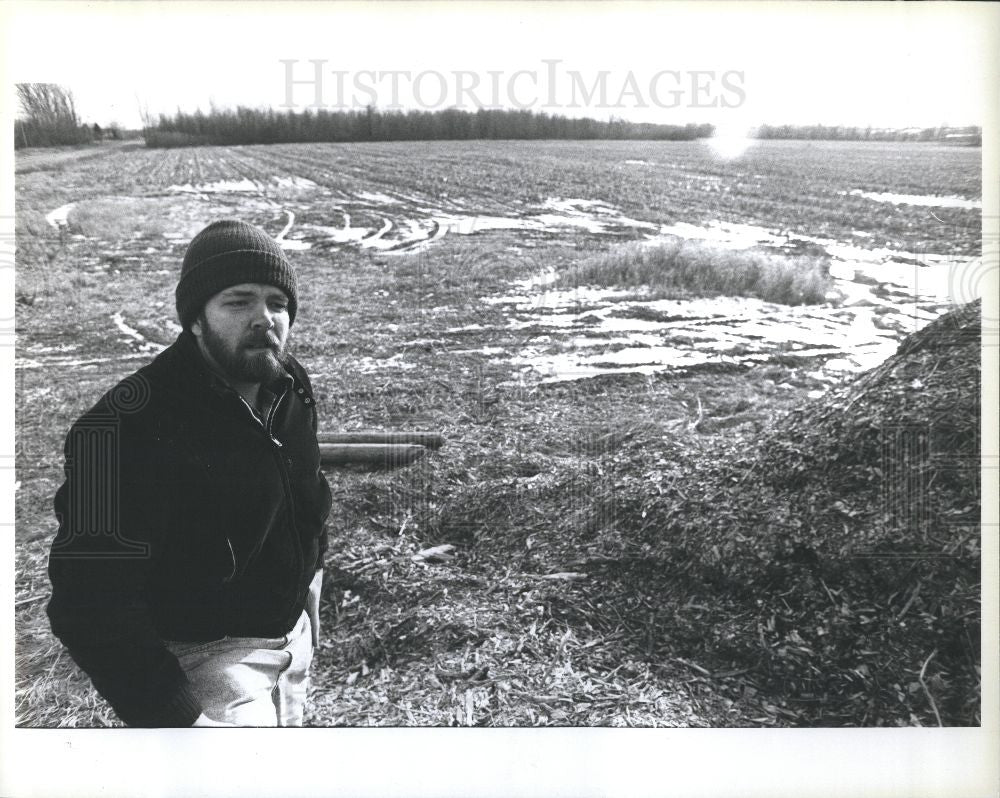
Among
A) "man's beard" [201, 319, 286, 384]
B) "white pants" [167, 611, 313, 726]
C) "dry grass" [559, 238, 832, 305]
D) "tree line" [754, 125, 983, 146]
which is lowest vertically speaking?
"white pants" [167, 611, 313, 726]

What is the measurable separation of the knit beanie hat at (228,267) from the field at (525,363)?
373mm

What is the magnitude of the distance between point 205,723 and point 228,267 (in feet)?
5.51

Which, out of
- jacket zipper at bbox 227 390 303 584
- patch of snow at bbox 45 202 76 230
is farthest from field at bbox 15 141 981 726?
jacket zipper at bbox 227 390 303 584

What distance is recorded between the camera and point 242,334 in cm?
304

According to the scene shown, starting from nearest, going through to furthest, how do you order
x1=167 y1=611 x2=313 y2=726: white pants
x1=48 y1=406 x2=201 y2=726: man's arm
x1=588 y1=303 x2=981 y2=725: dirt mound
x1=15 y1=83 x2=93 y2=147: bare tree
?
x1=48 y1=406 x2=201 y2=726: man's arm
x1=167 y1=611 x2=313 y2=726: white pants
x1=588 y1=303 x2=981 y2=725: dirt mound
x1=15 y1=83 x2=93 y2=147: bare tree

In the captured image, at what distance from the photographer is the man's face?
9.88 ft

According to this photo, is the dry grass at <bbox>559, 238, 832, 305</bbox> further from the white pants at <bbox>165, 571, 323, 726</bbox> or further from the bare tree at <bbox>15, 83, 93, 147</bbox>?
the bare tree at <bbox>15, 83, 93, 147</bbox>

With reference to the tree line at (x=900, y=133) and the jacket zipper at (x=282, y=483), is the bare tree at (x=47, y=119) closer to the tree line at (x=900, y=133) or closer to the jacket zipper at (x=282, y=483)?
the jacket zipper at (x=282, y=483)

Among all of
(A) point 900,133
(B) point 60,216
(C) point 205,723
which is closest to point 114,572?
(C) point 205,723

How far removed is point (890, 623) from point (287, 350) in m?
2.62

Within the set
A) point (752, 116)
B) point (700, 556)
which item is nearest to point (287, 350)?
point (700, 556)

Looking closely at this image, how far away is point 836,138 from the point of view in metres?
3.58

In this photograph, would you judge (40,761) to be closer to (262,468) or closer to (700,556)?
(262,468)

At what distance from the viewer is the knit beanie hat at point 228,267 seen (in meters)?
3.09
